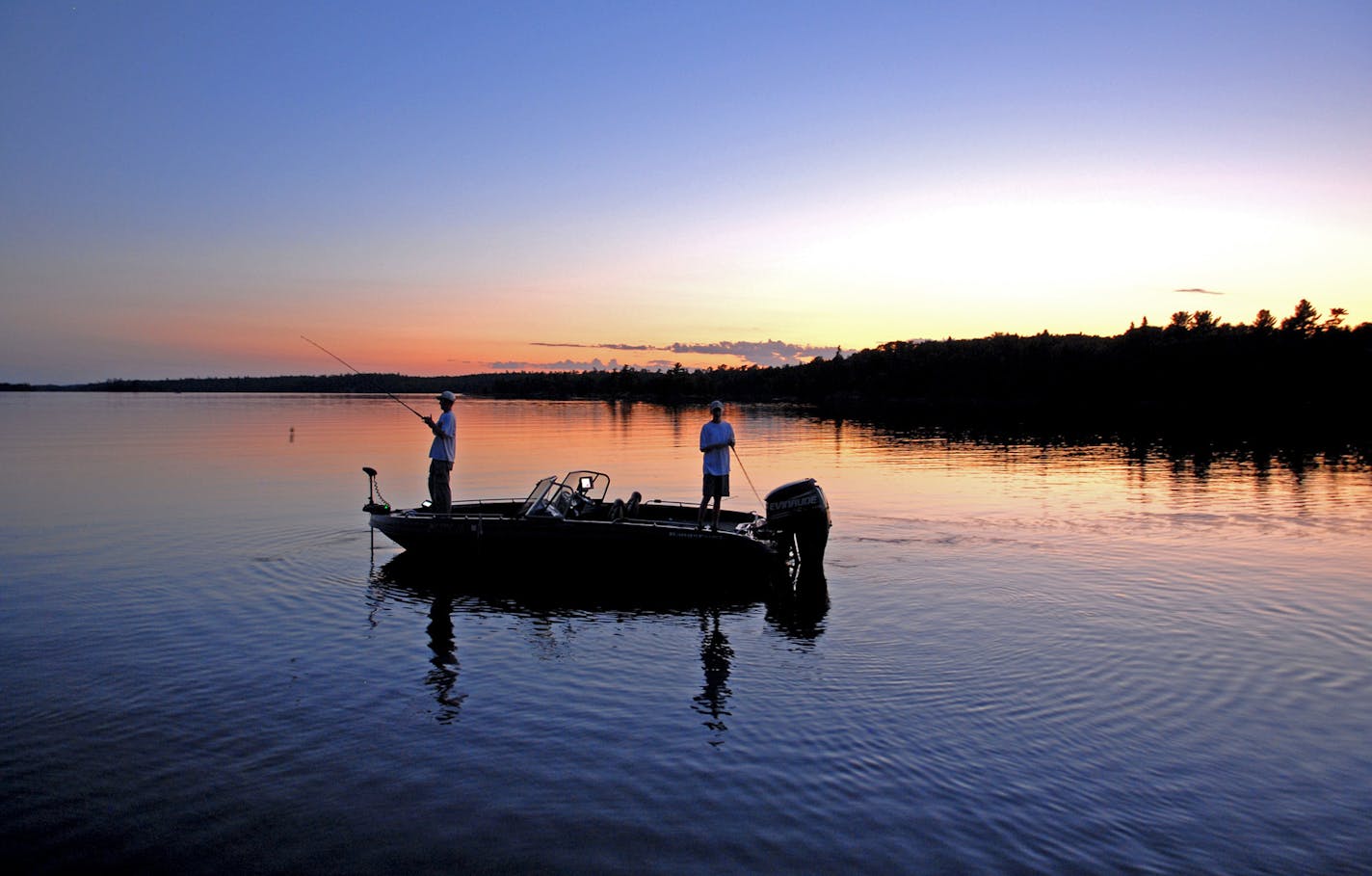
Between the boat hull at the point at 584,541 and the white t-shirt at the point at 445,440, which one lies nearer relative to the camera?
the boat hull at the point at 584,541

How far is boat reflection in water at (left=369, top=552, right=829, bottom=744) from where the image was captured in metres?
11.6

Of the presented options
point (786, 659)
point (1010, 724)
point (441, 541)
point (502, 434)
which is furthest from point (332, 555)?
point (502, 434)

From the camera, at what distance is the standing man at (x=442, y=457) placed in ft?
52.0

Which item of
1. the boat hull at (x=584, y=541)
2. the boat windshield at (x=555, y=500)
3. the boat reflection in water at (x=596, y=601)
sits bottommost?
the boat reflection in water at (x=596, y=601)

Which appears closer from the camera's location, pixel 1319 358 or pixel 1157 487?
pixel 1157 487

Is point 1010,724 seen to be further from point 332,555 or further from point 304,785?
point 332,555

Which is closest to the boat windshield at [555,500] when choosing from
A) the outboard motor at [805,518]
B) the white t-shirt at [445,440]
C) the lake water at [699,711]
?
the lake water at [699,711]

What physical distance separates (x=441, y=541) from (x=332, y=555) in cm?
319

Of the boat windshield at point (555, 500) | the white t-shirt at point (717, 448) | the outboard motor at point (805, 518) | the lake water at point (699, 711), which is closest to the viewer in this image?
the lake water at point (699, 711)

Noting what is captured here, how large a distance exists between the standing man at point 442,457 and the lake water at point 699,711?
1322mm

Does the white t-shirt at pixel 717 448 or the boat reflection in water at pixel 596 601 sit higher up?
the white t-shirt at pixel 717 448

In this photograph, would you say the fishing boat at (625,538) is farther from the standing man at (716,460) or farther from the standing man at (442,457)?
the standing man at (716,460)

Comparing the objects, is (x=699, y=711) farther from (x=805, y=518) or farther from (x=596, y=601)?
(x=805, y=518)

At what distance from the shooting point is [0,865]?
5.81m
